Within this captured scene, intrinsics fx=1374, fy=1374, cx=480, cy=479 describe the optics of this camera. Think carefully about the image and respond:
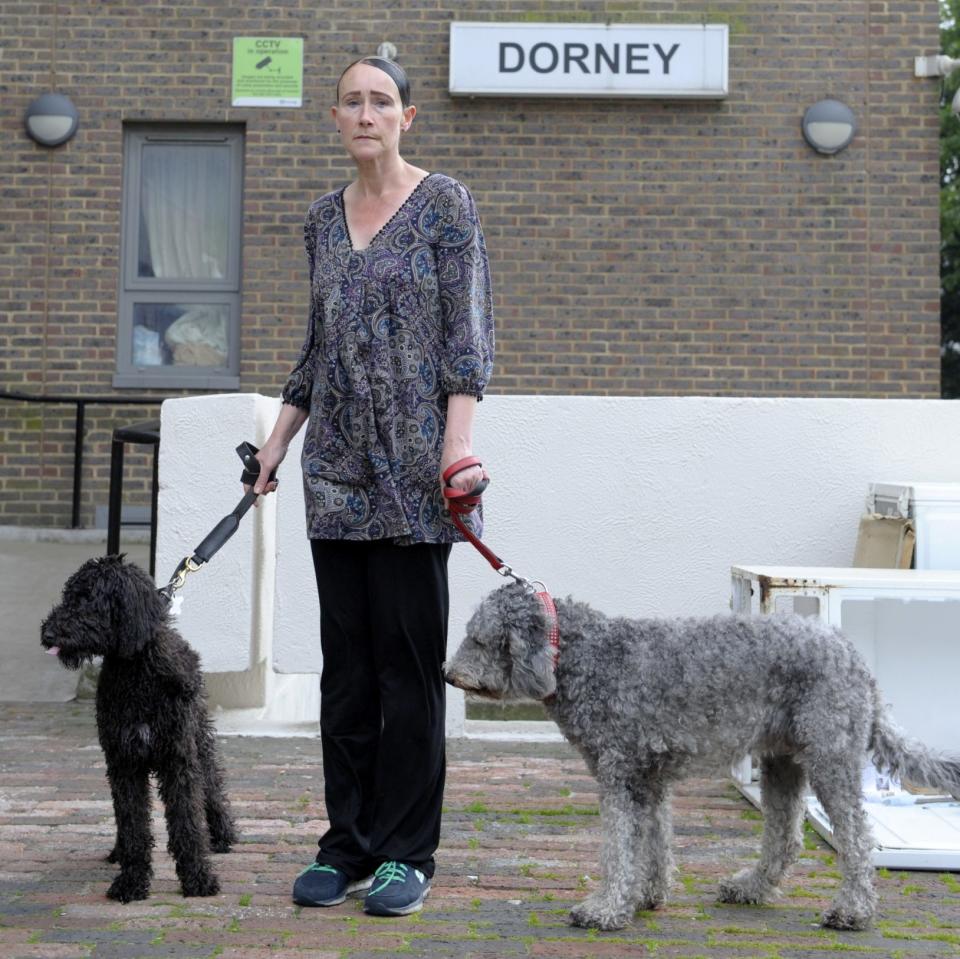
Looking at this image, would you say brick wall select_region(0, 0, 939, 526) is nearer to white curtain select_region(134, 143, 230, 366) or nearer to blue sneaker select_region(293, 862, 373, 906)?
white curtain select_region(134, 143, 230, 366)

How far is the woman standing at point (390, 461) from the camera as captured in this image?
3928 millimetres

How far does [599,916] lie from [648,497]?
3135 mm

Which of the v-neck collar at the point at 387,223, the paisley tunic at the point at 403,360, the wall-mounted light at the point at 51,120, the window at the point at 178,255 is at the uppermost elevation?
the wall-mounted light at the point at 51,120

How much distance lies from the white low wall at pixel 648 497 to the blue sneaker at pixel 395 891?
8.80 feet

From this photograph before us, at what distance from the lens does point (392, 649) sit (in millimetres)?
3953

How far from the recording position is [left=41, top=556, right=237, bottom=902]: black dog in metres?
3.94

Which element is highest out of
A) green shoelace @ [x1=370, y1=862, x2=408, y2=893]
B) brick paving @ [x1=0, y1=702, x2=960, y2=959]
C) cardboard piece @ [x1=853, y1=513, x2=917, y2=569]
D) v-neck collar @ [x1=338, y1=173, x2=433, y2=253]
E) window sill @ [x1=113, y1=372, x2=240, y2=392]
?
window sill @ [x1=113, y1=372, x2=240, y2=392]

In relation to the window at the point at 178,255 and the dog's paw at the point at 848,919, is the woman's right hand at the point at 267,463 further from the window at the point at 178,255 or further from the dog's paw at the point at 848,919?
the window at the point at 178,255

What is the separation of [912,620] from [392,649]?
2517 mm

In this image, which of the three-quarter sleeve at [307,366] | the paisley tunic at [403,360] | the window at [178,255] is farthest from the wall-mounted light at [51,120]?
the paisley tunic at [403,360]

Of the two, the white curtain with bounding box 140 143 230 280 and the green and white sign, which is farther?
the white curtain with bounding box 140 143 230 280

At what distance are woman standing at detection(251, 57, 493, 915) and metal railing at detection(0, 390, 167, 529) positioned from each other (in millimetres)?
6971

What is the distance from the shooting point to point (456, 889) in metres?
4.22

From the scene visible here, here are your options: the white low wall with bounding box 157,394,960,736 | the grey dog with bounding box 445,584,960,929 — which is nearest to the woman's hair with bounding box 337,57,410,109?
the grey dog with bounding box 445,584,960,929
